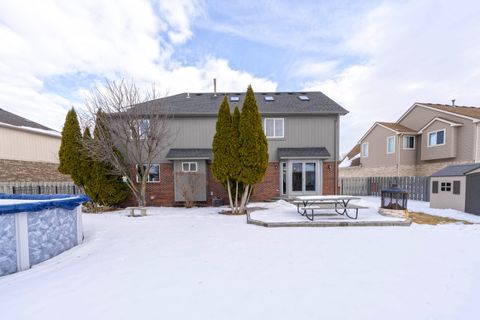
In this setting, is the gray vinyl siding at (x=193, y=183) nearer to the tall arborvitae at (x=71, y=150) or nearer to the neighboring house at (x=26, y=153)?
the tall arborvitae at (x=71, y=150)

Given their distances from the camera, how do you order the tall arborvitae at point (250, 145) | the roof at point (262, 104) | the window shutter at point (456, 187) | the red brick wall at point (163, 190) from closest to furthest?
the tall arborvitae at point (250, 145) → the window shutter at point (456, 187) → the roof at point (262, 104) → the red brick wall at point (163, 190)

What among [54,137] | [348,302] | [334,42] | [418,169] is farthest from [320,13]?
[54,137]

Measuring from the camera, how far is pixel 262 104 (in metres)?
12.4

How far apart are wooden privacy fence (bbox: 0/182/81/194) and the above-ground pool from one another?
9573mm

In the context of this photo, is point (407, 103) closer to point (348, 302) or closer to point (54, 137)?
point (348, 302)

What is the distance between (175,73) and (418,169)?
2133 centimetres

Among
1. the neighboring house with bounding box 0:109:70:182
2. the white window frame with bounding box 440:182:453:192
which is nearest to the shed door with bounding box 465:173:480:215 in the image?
the white window frame with bounding box 440:182:453:192

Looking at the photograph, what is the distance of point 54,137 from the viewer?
55.6 ft

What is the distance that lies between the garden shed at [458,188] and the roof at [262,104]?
5250 mm

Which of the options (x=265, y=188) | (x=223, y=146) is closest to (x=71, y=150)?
(x=223, y=146)

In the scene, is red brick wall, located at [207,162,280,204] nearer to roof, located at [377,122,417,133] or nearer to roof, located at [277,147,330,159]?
roof, located at [277,147,330,159]

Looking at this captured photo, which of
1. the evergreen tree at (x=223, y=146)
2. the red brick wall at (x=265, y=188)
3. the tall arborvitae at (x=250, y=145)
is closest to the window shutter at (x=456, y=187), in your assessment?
the red brick wall at (x=265, y=188)

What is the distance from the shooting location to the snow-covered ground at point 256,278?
8.28 feet

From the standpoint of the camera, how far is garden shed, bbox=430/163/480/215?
7.99 meters
